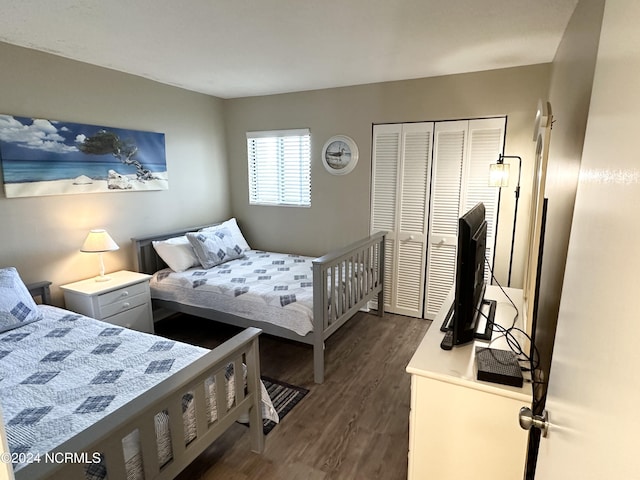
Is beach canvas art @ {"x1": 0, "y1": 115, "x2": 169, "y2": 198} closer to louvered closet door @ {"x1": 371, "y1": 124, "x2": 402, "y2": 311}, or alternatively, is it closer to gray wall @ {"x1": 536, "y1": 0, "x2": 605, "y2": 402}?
louvered closet door @ {"x1": 371, "y1": 124, "x2": 402, "y2": 311}

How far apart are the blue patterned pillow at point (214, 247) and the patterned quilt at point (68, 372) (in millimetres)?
1263

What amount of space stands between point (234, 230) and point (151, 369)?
8.33ft

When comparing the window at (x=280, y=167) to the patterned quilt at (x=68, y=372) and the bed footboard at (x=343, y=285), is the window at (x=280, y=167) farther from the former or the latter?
the patterned quilt at (x=68, y=372)

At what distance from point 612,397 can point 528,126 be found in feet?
10.2

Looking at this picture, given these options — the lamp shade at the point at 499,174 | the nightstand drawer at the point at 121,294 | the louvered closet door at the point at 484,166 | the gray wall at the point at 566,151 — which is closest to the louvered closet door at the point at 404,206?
the louvered closet door at the point at 484,166

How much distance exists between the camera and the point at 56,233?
286 cm

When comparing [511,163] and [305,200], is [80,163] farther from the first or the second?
[511,163]

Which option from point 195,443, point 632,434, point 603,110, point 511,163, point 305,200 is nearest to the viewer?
point 632,434

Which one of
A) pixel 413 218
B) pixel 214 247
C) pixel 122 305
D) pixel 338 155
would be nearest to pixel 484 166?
pixel 413 218

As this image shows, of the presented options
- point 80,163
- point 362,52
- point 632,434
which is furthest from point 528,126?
point 80,163

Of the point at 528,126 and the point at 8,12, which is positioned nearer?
the point at 8,12

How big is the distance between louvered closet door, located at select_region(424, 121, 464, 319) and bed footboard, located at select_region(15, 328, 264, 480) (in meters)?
2.02

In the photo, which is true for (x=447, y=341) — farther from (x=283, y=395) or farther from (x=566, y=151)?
(x=283, y=395)

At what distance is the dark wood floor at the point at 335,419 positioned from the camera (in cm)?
188
